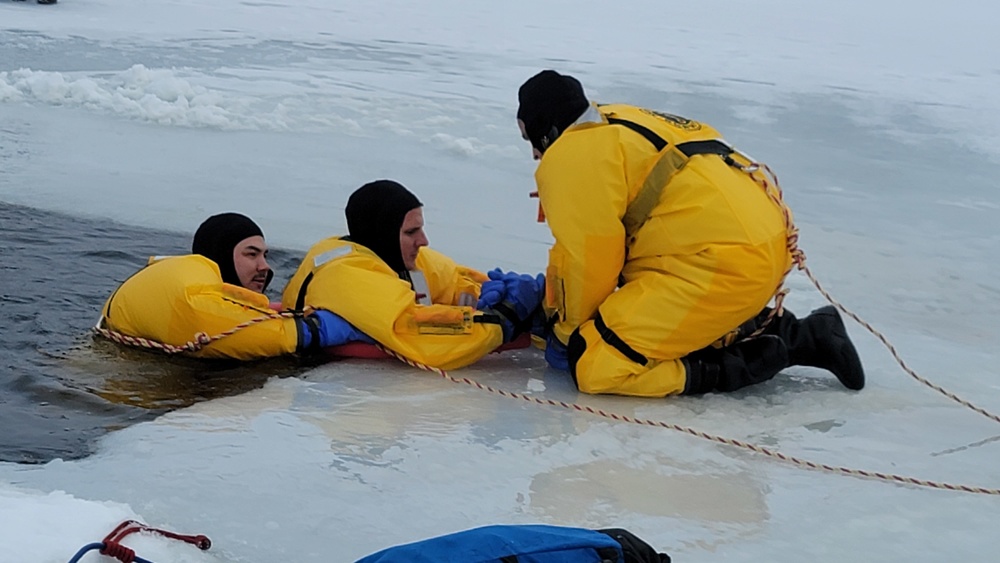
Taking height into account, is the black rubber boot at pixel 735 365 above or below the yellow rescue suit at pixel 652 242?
below

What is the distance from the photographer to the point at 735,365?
3443mm

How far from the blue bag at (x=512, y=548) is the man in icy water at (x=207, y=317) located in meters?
1.89

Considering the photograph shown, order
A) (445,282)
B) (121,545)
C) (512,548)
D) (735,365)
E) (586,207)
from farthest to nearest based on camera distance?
(445,282) < (735,365) < (586,207) < (121,545) < (512,548)

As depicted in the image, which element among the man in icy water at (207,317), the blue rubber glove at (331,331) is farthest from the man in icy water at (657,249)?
the man in icy water at (207,317)

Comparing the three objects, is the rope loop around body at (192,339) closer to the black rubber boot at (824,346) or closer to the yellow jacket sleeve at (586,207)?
the yellow jacket sleeve at (586,207)

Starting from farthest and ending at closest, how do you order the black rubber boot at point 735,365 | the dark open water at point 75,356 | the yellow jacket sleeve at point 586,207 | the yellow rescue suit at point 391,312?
the yellow rescue suit at point 391,312, the black rubber boot at point 735,365, the yellow jacket sleeve at point 586,207, the dark open water at point 75,356

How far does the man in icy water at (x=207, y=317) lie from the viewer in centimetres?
366

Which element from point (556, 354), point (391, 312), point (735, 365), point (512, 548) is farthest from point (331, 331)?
point (512, 548)

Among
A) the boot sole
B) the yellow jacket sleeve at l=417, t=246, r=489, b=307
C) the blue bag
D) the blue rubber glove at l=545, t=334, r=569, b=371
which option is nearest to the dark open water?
the yellow jacket sleeve at l=417, t=246, r=489, b=307

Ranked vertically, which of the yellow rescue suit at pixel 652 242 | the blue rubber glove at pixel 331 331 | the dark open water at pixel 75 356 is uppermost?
the yellow rescue suit at pixel 652 242

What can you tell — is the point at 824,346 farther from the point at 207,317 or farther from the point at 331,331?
the point at 207,317

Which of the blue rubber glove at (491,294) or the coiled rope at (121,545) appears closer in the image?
the coiled rope at (121,545)

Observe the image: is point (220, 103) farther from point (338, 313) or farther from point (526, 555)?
point (526, 555)

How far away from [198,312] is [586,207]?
1.32 m
